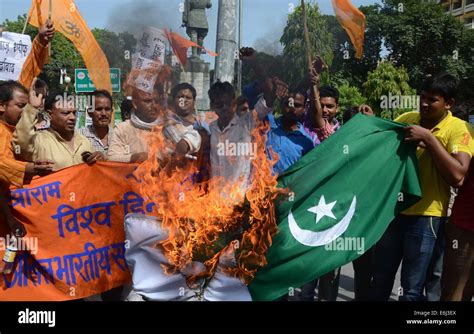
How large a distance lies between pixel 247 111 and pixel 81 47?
1.36m

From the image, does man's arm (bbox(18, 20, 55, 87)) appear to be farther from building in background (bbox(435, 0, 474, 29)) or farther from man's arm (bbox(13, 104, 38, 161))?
building in background (bbox(435, 0, 474, 29))

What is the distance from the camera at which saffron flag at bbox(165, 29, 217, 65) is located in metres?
4.21

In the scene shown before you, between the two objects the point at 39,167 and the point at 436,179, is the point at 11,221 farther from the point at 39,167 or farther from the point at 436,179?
the point at 436,179

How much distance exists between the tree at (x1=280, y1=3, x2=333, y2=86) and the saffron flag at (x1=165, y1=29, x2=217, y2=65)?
56 cm

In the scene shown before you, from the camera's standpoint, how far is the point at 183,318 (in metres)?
3.87

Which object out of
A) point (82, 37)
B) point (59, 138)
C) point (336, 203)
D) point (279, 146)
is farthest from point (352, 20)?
point (59, 138)

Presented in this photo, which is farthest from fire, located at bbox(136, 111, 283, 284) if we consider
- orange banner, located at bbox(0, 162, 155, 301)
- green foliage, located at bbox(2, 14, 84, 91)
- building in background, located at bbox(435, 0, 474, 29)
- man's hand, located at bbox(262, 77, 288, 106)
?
building in background, located at bbox(435, 0, 474, 29)

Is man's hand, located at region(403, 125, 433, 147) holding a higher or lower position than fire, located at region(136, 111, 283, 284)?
higher

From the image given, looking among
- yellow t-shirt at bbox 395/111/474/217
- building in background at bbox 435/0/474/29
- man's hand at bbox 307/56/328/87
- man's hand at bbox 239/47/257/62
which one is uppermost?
building in background at bbox 435/0/474/29

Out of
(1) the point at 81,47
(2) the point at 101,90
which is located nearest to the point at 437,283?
(2) the point at 101,90

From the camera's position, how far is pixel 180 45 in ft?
14.0

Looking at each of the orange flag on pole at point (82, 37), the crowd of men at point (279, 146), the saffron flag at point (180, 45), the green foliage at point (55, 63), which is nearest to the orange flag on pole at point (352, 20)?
the crowd of men at point (279, 146)

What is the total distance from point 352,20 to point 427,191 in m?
1.20

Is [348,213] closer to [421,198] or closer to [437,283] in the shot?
[421,198]
